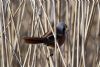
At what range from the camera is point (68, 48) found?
1.95 m

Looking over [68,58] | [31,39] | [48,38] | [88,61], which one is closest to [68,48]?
[68,58]

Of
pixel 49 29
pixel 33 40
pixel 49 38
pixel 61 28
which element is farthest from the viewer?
pixel 49 29

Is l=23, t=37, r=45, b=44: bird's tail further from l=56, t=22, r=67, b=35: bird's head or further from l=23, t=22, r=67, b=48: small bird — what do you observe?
l=56, t=22, r=67, b=35: bird's head

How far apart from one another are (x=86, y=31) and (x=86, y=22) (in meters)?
0.06

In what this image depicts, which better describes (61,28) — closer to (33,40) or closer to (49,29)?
(49,29)

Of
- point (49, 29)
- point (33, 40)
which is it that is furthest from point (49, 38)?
point (49, 29)

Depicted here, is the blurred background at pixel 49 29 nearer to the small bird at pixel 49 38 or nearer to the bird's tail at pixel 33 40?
the small bird at pixel 49 38

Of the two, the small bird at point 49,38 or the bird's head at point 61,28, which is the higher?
the bird's head at point 61,28

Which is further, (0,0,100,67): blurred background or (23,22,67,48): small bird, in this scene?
(0,0,100,67): blurred background

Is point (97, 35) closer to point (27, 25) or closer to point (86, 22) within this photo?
point (86, 22)

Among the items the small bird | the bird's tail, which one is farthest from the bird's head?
the bird's tail

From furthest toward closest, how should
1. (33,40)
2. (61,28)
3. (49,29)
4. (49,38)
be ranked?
(49,29) < (61,28) < (49,38) < (33,40)

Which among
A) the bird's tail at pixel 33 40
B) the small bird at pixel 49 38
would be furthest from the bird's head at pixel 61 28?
the bird's tail at pixel 33 40

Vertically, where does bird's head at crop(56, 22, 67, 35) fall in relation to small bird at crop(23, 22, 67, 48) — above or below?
above
